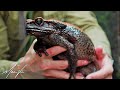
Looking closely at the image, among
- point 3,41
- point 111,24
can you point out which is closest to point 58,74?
point 3,41

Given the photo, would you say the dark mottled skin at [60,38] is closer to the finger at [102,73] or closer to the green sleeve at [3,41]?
the finger at [102,73]

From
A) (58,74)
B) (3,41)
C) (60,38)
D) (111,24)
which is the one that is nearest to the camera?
(60,38)

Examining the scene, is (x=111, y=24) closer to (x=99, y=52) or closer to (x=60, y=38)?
(x=99, y=52)

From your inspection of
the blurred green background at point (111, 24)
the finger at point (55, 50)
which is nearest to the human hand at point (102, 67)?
the finger at point (55, 50)

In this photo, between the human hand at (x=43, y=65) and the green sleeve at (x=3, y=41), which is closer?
the human hand at (x=43, y=65)

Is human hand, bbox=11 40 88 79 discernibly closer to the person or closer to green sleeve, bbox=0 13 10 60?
the person
